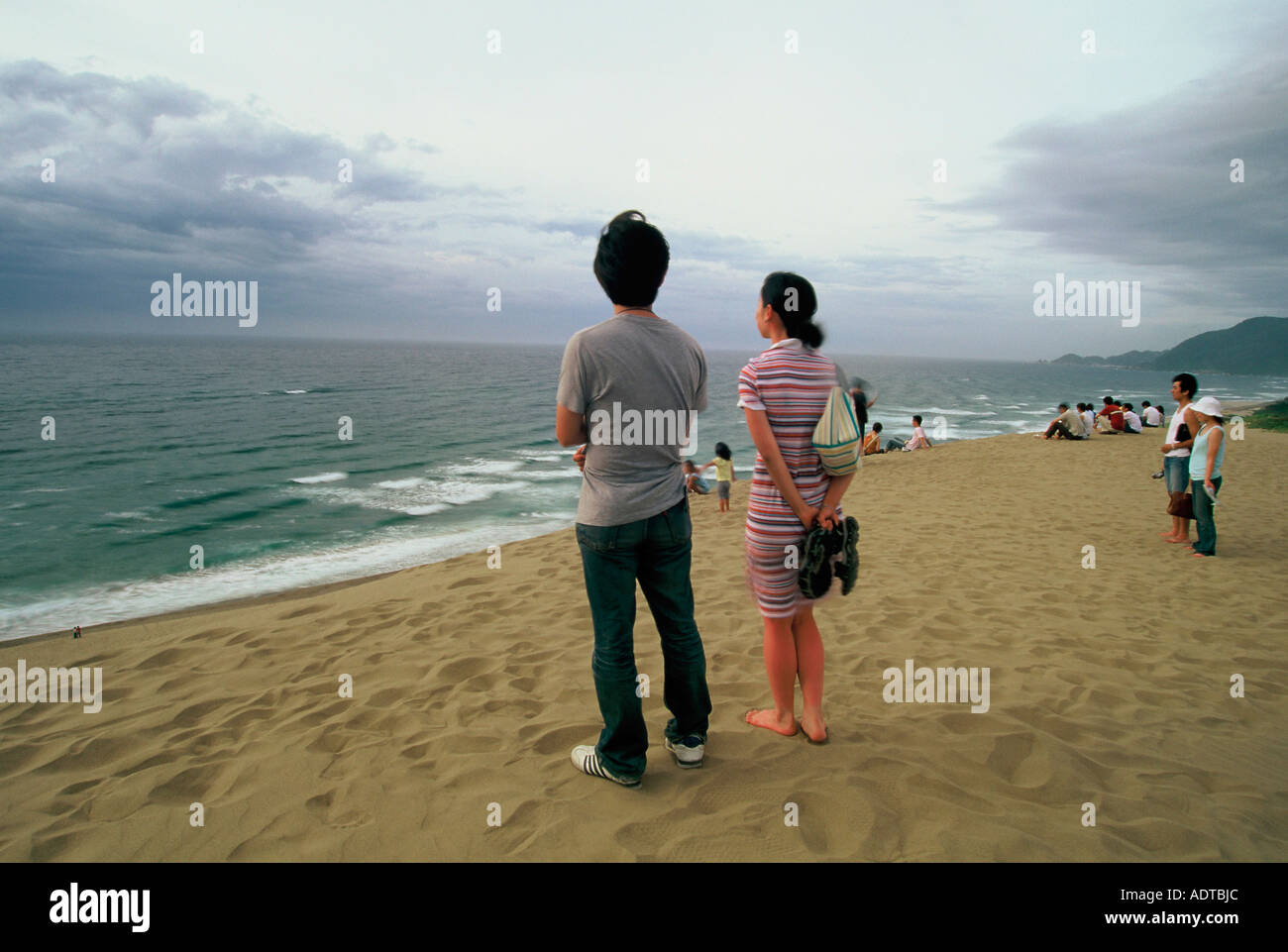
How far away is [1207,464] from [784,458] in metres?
6.36

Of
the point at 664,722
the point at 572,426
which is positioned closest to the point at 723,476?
the point at 664,722

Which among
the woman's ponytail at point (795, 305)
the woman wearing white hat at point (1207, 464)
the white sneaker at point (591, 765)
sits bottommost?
the white sneaker at point (591, 765)

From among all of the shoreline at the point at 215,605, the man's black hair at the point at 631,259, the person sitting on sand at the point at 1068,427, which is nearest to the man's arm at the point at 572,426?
the man's black hair at the point at 631,259

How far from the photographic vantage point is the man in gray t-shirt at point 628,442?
232cm

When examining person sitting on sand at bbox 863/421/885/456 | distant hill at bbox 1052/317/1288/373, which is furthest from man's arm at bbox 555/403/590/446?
distant hill at bbox 1052/317/1288/373

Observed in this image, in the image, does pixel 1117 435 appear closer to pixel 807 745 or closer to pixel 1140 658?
pixel 1140 658

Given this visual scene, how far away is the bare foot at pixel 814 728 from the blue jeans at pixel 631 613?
0.63m

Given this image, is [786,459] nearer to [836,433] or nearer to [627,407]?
[836,433]

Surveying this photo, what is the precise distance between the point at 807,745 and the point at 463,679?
215 centimetres

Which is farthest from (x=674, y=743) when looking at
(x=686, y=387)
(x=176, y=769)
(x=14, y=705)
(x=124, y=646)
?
(x=124, y=646)

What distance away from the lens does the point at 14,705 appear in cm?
401

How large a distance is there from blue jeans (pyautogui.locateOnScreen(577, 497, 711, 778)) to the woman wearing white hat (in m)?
6.60

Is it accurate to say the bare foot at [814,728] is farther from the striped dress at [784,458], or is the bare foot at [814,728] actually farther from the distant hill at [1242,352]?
the distant hill at [1242,352]

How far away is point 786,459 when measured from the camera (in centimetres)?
268
